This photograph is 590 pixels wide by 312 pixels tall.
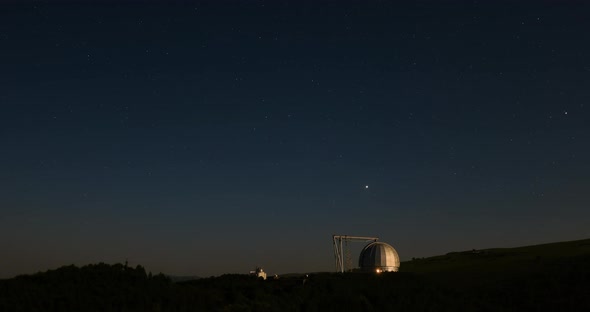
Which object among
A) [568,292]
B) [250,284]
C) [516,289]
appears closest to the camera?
[250,284]

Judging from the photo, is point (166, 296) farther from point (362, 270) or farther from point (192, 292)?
point (362, 270)

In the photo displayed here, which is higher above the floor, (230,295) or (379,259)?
(379,259)

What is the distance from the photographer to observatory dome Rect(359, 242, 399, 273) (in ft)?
187

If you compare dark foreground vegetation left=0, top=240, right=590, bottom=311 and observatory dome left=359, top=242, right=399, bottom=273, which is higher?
observatory dome left=359, top=242, right=399, bottom=273

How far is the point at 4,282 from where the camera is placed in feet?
55.4

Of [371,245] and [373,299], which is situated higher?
[371,245]

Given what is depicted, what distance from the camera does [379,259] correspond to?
57281 millimetres

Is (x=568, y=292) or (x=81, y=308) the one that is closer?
(x=81, y=308)

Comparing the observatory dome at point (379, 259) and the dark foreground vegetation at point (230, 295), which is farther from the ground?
the observatory dome at point (379, 259)

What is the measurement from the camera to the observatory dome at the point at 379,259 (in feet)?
187

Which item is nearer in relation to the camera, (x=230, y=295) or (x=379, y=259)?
(x=230, y=295)

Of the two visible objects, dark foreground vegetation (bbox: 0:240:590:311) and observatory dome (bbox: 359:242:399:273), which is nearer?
dark foreground vegetation (bbox: 0:240:590:311)

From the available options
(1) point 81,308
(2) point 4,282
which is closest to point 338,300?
(1) point 81,308

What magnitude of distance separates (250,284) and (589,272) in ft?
97.2
